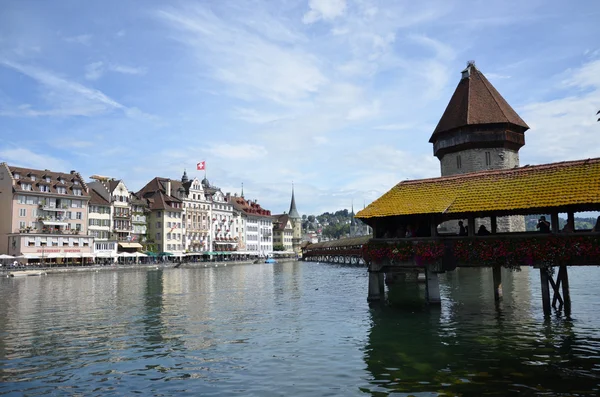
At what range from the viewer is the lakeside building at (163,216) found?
114 m

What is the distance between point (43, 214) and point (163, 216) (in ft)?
95.5

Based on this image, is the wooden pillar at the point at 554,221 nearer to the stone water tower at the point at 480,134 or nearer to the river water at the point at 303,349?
the river water at the point at 303,349

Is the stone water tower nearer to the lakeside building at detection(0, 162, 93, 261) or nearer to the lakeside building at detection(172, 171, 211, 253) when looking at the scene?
the lakeside building at detection(0, 162, 93, 261)

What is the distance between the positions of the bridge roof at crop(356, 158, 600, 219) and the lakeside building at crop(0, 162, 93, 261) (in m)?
70.8

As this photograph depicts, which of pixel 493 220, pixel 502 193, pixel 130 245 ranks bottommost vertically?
pixel 130 245

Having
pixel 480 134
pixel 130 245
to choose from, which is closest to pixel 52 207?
Result: pixel 130 245

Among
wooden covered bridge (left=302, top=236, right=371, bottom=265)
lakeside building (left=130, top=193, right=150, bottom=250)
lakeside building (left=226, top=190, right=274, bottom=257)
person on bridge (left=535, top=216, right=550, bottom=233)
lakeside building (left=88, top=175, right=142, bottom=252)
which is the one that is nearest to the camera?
person on bridge (left=535, top=216, right=550, bottom=233)

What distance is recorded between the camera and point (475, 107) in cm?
6278

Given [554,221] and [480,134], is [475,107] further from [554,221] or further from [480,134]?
[554,221]

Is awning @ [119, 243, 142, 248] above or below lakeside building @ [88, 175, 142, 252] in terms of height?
below

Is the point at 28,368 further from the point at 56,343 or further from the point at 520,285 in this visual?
the point at 520,285

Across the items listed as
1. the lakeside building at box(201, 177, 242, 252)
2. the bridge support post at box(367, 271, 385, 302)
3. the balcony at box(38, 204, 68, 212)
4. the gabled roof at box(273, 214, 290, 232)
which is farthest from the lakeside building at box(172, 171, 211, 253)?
the bridge support post at box(367, 271, 385, 302)

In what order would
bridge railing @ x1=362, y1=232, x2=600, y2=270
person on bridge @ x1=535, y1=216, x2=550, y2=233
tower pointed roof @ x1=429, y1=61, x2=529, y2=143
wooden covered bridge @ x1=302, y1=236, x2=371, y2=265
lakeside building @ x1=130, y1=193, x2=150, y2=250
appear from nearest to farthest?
bridge railing @ x1=362, y1=232, x2=600, y2=270 → person on bridge @ x1=535, y1=216, x2=550, y2=233 → tower pointed roof @ x1=429, y1=61, x2=529, y2=143 → wooden covered bridge @ x1=302, y1=236, x2=371, y2=265 → lakeside building @ x1=130, y1=193, x2=150, y2=250

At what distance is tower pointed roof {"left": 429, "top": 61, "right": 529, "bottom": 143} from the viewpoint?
6162 centimetres
